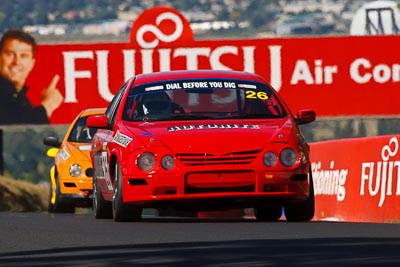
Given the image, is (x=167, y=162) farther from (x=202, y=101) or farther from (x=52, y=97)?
(x=52, y=97)

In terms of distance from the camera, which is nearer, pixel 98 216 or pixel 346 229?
pixel 346 229

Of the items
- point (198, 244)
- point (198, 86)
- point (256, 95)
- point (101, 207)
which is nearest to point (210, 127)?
point (256, 95)

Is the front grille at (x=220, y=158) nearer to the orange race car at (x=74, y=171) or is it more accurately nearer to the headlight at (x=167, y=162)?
the headlight at (x=167, y=162)

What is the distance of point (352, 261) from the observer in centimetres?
1023

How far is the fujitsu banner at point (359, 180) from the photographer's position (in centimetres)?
1903

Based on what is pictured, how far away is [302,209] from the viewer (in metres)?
15.0

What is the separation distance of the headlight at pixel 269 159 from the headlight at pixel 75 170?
24.6ft

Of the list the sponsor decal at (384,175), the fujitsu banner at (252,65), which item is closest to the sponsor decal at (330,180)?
the sponsor decal at (384,175)

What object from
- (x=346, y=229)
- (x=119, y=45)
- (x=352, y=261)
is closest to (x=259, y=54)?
(x=119, y=45)

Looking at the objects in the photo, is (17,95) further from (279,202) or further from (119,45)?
(279,202)

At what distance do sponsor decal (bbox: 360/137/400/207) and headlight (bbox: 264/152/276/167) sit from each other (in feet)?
15.0

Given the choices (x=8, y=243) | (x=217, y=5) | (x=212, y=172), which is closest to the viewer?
(x=8, y=243)

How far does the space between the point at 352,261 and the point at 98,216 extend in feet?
21.1

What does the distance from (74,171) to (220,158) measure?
7585mm
